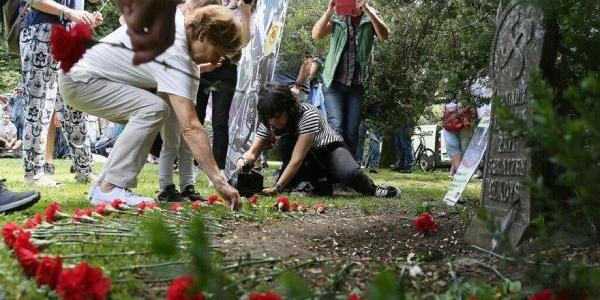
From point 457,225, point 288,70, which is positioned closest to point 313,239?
point 457,225

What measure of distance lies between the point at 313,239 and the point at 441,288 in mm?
941

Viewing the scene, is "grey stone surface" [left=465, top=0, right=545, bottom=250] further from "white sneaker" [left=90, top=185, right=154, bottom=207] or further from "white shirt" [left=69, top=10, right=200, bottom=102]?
"white sneaker" [left=90, top=185, right=154, bottom=207]

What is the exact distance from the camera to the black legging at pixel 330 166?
4.97 meters

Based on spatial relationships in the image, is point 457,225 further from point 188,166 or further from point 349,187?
point 349,187

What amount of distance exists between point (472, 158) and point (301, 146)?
4.38 ft

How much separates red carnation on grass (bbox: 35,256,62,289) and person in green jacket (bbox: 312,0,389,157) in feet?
13.7

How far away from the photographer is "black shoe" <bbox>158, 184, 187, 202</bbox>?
3.94 metres

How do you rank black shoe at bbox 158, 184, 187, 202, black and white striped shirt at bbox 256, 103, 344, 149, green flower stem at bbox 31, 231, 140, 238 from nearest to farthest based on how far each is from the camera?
green flower stem at bbox 31, 231, 140, 238 < black shoe at bbox 158, 184, 187, 202 < black and white striped shirt at bbox 256, 103, 344, 149

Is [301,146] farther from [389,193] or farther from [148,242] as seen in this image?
[148,242]

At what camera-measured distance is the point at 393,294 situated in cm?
74

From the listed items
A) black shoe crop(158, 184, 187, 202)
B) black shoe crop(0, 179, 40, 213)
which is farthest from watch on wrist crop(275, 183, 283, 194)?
black shoe crop(0, 179, 40, 213)

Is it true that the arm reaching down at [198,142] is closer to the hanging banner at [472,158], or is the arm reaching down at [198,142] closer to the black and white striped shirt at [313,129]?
the hanging banner at [472,158]

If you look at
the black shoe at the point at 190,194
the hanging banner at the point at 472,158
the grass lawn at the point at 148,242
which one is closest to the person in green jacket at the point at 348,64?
the grass lawn at the point at 148,242

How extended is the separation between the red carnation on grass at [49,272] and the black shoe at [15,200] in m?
1.70
